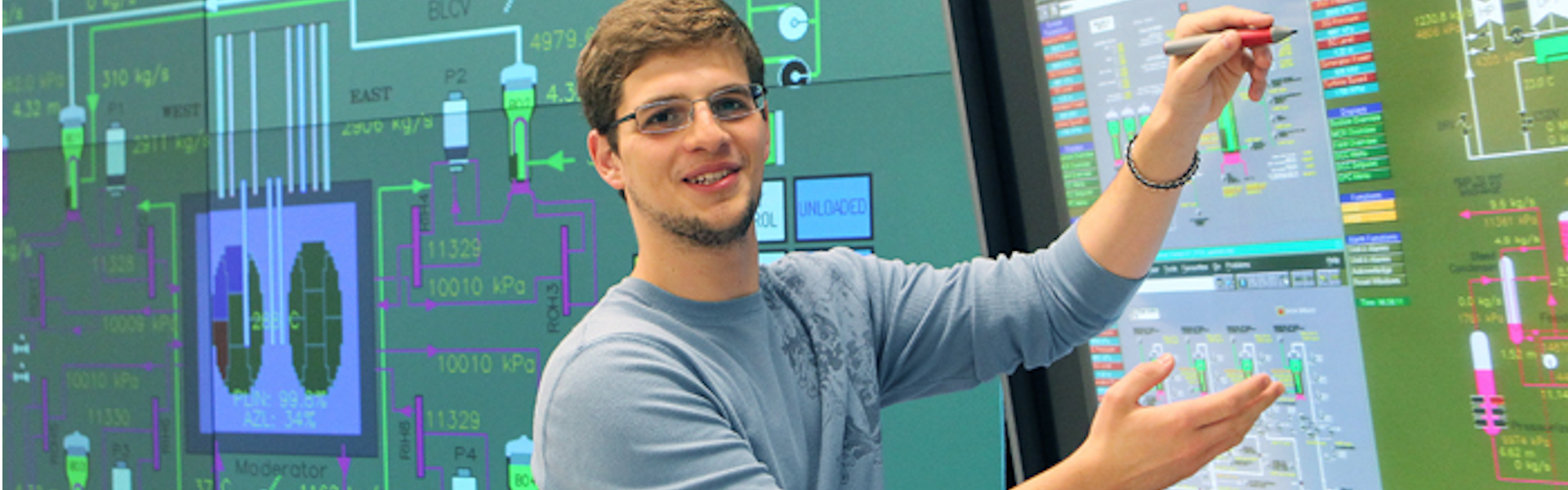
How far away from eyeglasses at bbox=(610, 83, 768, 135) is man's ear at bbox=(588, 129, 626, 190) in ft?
0.18

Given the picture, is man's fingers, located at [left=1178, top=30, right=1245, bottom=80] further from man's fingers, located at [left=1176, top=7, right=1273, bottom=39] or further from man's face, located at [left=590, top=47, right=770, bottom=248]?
man's face, located at [left=590, top=47, right=770, bottom=248]

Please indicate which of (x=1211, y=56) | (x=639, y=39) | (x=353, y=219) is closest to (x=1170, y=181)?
(x=1211, y=56)

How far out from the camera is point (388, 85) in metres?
2.21

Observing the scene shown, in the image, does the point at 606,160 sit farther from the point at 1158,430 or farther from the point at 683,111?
the point at 1158,430

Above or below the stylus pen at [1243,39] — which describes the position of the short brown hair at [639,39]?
above

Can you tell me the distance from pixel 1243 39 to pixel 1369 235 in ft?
0.92

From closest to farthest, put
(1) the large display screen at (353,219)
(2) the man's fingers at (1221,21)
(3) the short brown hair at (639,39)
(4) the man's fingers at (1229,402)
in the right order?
(4) the man's fingers at (1229,402)
(2) the man's fingers at (1221,21)
(3) the short brown hair at (639,39)
(1) the large display screen at (353,219)

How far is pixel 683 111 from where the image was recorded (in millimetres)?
1028

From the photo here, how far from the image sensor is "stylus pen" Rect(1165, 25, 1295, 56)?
90 cm

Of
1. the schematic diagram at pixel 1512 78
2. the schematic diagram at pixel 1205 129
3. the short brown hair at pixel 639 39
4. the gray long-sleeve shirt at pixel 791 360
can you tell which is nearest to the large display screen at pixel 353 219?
the schematic diagram at pixel 1205 129

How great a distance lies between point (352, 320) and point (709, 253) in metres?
1.49

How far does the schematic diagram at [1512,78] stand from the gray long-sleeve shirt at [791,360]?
33 centimetres

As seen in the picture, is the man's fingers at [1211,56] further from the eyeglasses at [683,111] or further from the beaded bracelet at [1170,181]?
the eyeglasses at [683,111]

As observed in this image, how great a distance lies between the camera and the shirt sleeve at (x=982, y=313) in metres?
1.06
